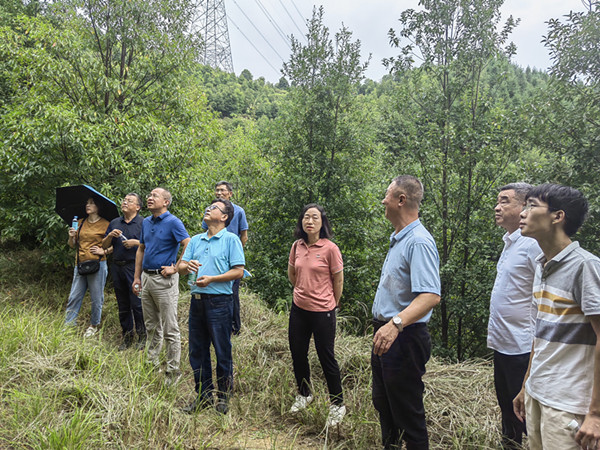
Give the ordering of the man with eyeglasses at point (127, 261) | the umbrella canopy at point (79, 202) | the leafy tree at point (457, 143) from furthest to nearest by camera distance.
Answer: the leafy tree at point (457, 143), the umbrella canopy at point (79, 202), the man with eyeglasses at point (127, 261)

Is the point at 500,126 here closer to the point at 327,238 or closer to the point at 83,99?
the point at 327,238

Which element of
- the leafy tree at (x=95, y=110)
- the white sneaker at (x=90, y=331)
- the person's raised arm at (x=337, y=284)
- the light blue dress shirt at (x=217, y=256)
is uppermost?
the leafy tree at (x=95, y=110)

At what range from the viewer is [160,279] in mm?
3947

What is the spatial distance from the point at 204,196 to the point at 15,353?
14.8ft

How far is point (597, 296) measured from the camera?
5.30ft

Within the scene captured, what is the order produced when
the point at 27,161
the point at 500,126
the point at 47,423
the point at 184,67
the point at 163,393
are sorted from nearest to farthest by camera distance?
the point at 47,423
the point at 163,393
the point at 27,161
the point at 500,126
the point at 184,67

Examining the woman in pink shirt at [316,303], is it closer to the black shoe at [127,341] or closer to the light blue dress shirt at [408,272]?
the light blue dress shirt at [408,272]

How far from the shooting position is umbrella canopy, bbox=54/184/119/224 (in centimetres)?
493

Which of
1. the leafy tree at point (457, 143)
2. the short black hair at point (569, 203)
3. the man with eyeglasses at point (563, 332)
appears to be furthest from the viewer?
the leafy tree at point (457, 143)

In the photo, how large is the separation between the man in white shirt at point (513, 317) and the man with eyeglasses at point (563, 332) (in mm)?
605

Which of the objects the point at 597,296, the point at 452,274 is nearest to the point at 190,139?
the point at 452,274

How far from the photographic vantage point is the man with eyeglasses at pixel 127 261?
475cm

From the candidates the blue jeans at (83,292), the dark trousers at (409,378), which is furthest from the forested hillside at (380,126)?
the dark trousers at (409,378)

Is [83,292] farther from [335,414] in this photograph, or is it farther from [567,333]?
[567,333]
